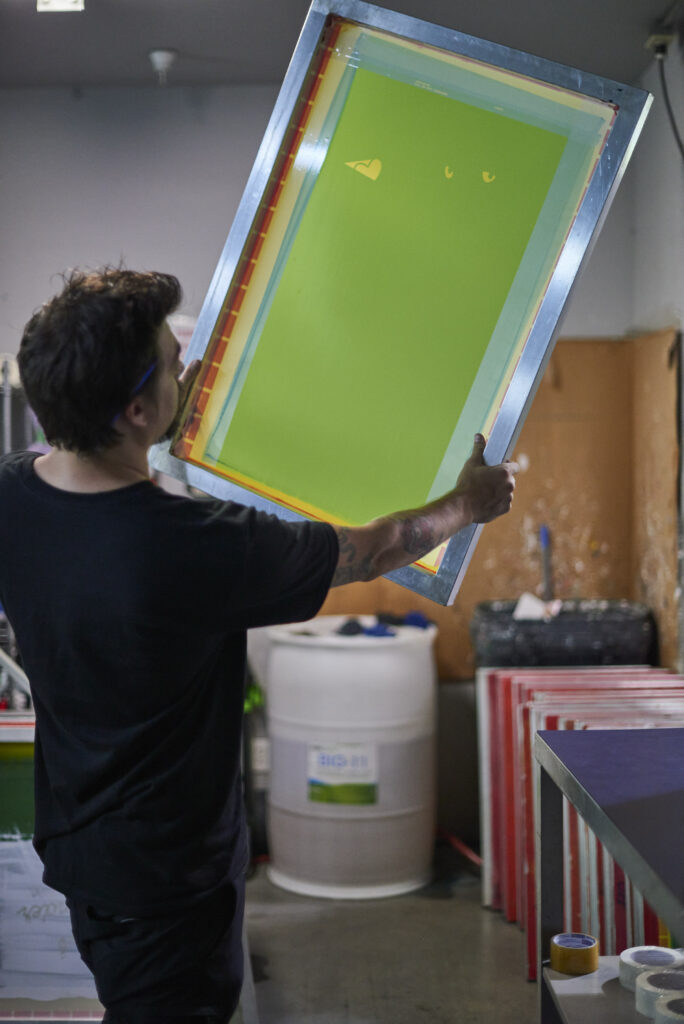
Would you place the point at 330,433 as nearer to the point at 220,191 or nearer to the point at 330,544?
the point at 330,544

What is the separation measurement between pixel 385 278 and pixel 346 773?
2.02 meters

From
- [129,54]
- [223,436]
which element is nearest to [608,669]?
[223,436]

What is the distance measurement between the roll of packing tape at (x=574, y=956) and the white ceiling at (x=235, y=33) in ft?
7.60

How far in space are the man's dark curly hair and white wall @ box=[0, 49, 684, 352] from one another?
2.29 meters

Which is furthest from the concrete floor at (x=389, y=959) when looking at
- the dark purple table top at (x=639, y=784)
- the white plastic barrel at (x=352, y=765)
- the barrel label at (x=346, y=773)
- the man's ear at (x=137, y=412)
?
the man's ear at (x=137, y=412)

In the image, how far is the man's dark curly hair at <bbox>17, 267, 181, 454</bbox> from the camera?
1129 millimetres

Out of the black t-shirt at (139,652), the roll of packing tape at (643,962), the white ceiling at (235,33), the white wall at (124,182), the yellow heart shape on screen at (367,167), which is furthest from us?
the white wall at (124,182)

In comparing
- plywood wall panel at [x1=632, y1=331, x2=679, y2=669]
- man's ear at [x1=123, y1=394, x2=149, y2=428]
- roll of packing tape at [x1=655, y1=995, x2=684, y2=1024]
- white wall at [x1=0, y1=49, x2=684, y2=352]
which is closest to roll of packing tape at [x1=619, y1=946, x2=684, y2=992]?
roll of packing tape at [x1=655, y1=995, x2=684, y2=1024]

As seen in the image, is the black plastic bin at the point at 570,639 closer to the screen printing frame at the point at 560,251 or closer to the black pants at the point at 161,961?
the screen printing frame at the point at 560,251

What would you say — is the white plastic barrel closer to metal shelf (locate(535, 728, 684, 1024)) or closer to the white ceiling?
metal shelf (locate(535, 728, 684, 1024))

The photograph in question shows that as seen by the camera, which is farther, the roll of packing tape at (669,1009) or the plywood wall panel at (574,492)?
the plywood wall panel at (574,492)

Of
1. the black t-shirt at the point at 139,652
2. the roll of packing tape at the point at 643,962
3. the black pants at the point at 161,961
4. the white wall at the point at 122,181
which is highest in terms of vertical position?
the white wall at the point at 122,181

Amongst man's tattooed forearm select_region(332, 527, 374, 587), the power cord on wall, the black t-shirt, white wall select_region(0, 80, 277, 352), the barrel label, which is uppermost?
the power cord on wall

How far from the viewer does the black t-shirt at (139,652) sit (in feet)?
3.69
